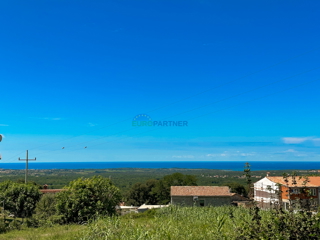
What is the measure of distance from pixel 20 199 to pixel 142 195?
103ft

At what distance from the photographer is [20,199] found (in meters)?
30.5

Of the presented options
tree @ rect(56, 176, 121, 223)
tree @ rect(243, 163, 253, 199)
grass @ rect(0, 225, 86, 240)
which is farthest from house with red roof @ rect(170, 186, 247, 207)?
tree @ rect(243, 163, 253, 199)

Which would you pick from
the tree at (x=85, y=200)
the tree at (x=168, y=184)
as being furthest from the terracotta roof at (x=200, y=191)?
the tree at (x=85, y=200)

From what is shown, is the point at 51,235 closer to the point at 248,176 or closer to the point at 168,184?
the point at 248,176

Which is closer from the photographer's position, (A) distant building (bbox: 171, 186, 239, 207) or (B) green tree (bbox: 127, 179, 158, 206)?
(A) distant building (bbox: 171, 186, 239, 207)

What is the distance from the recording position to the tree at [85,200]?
1881cm

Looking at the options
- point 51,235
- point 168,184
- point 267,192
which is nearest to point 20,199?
point 51,235

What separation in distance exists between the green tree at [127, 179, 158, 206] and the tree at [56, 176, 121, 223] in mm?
39023

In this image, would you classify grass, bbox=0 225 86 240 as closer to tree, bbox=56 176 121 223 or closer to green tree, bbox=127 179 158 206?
tree, bbox=56 176 121 223

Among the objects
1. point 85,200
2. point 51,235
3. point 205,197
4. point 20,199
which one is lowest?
point 205,197

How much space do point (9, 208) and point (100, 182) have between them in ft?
52.7

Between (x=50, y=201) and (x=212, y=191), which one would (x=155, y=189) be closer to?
(x=212, y=191)

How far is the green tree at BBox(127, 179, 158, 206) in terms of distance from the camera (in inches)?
2306

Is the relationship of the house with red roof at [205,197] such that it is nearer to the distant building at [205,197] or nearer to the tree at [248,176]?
the distant building at [205,197]
